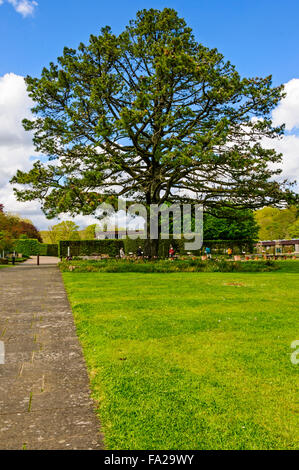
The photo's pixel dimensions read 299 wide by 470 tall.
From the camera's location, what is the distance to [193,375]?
393 centimetres

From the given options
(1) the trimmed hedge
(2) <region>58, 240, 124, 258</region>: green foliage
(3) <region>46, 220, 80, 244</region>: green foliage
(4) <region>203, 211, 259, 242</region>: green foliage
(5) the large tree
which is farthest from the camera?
(3) <region>46, 220, 80, 244</region>: green foliage

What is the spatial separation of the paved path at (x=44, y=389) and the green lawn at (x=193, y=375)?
183 millimetres

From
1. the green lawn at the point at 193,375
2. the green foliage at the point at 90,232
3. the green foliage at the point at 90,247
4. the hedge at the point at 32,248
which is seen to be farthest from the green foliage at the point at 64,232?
the green lawn at the point at 193,375

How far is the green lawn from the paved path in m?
0.18

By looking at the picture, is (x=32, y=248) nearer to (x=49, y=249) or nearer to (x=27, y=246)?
(x=27, y=246)

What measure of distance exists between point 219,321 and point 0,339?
3984mm

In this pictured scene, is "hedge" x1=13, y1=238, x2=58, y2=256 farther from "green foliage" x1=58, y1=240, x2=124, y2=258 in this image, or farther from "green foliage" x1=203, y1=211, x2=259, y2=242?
"green foliage" x1=203, y1=211, x2=259, y2=242

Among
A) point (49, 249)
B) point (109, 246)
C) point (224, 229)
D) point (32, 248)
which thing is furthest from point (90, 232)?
point (109, 246)

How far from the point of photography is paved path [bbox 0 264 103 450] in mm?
2773

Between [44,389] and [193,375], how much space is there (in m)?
1.69

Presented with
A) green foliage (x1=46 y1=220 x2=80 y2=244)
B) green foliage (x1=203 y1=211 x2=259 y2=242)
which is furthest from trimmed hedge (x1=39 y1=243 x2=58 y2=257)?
green foliage (x1=203 y1=211 x2=259 y2=242)

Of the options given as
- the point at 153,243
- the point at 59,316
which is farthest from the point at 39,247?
the point at 59,316

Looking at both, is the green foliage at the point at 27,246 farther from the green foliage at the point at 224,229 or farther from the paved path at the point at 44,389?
the paved path at the point at 44,389

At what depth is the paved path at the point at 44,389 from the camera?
2.77 metres
